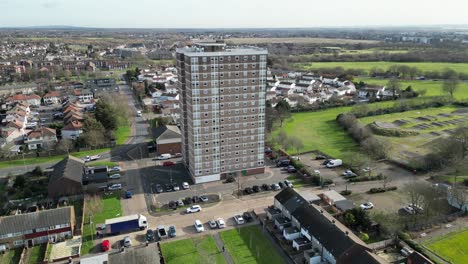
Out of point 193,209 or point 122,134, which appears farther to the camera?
point 122,134

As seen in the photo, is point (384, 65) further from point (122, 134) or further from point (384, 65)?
point (122, 134)

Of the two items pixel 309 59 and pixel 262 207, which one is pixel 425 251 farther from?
pixel 309 59

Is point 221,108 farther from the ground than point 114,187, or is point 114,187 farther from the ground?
point 221,108

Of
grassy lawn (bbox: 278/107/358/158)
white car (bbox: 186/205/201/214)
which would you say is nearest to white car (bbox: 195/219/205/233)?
white car (bbox: 186/205/201/214)

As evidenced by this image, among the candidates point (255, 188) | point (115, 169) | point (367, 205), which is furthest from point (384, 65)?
point (115, 169)

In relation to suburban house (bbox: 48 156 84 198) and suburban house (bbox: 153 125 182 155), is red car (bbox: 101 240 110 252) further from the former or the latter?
suburban house (bbox: 153 125 182 155)

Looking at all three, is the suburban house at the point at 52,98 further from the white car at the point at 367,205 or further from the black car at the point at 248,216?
the white car at the point at 367,205

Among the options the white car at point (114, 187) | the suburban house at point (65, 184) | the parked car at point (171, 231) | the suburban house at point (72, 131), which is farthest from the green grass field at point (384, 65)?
the parked car at point (171, 231)
